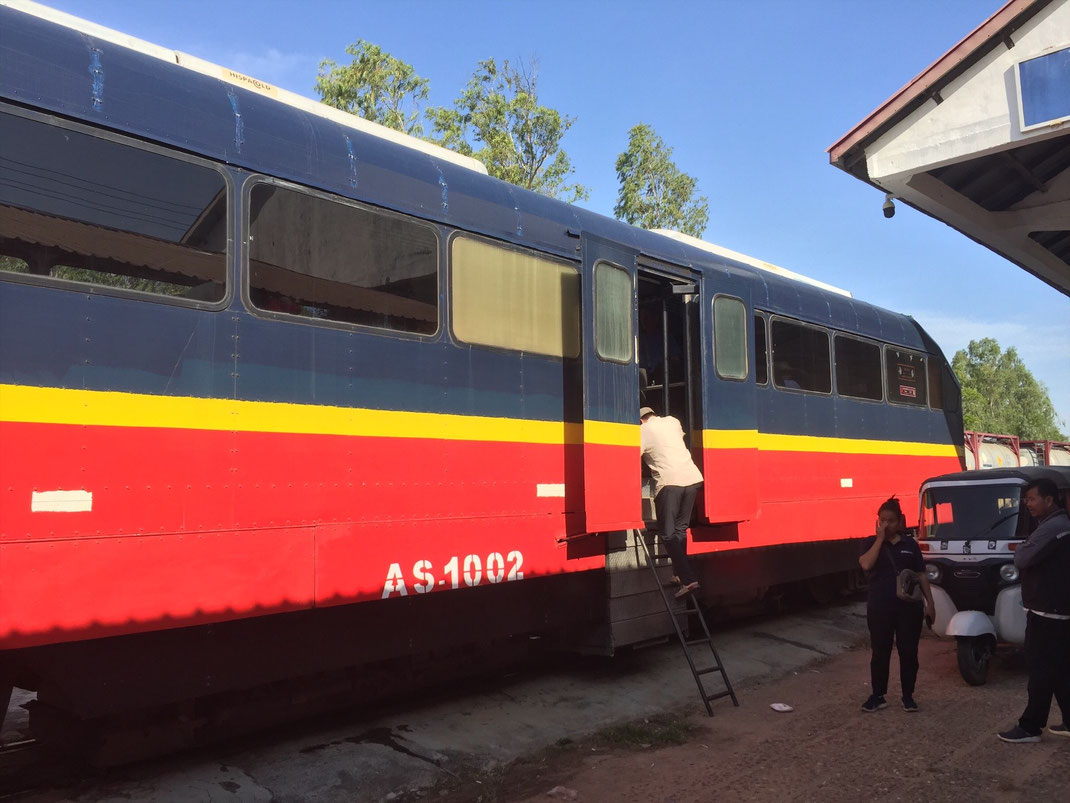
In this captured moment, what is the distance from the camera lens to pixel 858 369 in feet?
33.5

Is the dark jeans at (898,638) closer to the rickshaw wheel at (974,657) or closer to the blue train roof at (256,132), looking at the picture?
the rickshaw wheel at (974,657)

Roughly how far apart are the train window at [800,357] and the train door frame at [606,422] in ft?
8.98

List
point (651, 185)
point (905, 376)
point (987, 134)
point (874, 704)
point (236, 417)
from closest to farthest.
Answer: point (236, 417), point (874, 704), point (987, 134), point (905, 376), point (651, 185)

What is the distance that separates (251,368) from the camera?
4477 millimetres

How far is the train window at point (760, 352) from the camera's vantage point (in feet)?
27.9

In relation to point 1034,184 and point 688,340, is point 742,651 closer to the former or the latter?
point 688,340

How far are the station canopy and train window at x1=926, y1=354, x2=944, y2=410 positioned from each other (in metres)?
2.52

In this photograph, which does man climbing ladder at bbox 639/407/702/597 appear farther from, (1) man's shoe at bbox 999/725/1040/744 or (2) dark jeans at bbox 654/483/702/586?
(1) man's shoe at bbox 999/725/1040/744

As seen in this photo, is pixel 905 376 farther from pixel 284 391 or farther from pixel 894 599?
pixel 284 391

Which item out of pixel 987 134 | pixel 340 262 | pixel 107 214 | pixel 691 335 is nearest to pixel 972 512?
pixel 691 335

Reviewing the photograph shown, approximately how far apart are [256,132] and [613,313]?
10.0ft

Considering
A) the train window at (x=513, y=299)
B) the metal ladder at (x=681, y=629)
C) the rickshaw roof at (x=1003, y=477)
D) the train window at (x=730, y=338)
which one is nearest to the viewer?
the train window at (x=513, y=299)

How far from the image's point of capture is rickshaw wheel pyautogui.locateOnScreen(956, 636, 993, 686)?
694cm

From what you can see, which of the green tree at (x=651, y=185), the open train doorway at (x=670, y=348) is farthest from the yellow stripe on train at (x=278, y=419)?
the green tree at (x=651, y=185)
